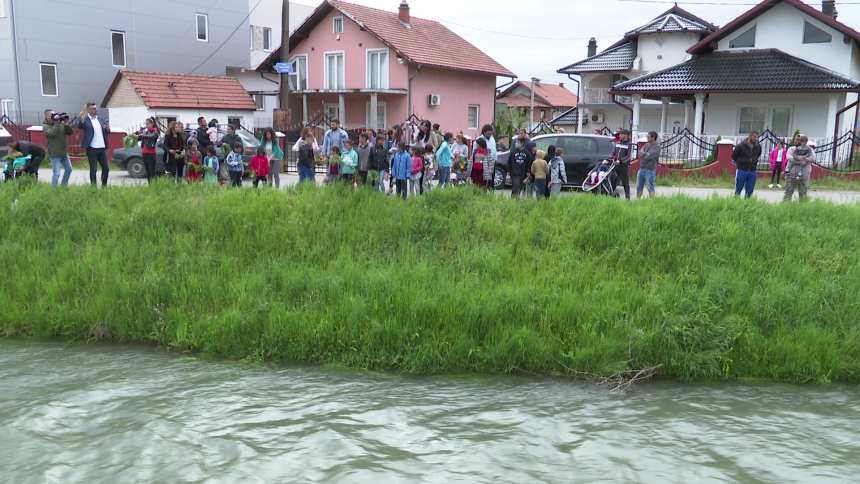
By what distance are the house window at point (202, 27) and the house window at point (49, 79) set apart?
7.86m

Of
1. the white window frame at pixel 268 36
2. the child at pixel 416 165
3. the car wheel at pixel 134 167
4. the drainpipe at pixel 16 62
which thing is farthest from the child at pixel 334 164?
the white window frame at pixel 268 36

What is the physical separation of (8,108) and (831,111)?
109 feet

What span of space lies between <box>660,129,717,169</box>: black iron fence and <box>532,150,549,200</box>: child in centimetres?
924

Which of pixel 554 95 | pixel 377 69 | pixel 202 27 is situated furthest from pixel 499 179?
pixel 554 95

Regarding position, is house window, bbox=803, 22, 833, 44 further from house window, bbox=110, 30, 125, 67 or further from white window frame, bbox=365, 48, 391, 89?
house window, bbox=110, 30, 125, 67

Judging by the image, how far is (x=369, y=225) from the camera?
10258 millimetres

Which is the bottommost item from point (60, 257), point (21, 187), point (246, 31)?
point (60, 257)

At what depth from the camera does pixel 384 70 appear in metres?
32.2

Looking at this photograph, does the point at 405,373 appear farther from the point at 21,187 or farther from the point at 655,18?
the point at 655,18

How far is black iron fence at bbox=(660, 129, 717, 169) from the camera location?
21.4 metres

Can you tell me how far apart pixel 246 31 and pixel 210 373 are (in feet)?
114

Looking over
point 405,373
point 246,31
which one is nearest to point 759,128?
point 405,373

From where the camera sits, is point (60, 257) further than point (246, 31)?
No

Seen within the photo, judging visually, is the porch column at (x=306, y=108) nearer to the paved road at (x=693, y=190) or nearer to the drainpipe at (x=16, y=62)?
the drainpipe at (x=16, y=62)
